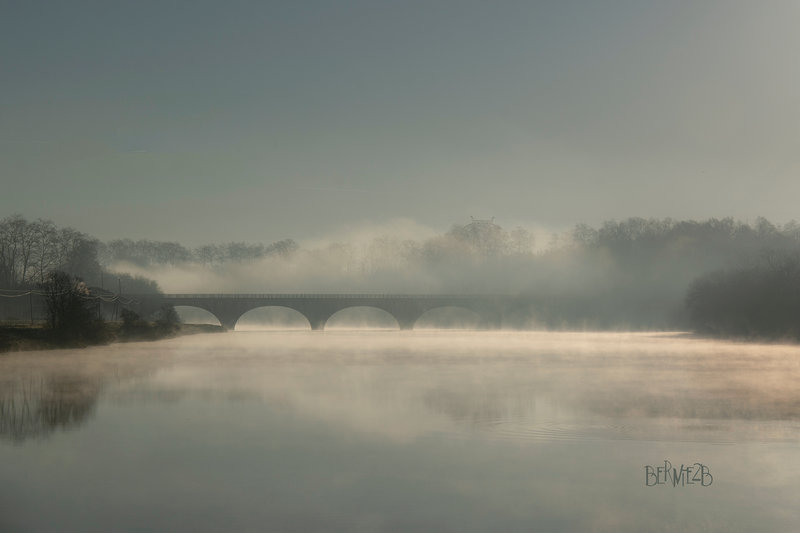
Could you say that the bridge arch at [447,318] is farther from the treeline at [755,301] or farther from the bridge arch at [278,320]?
the treeline at [755,301]

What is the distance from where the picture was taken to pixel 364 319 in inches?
4958

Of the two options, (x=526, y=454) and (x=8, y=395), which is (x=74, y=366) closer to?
(x=8, y=395)

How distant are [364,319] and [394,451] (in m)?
108

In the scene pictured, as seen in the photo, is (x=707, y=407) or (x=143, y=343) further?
(x=143, y=343)

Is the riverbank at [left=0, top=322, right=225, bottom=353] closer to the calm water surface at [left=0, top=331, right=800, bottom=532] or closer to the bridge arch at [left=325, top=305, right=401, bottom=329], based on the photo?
the calm water surface at [left=0, top=331, right=800, bottom=532]

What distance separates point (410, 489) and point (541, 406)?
11.8m

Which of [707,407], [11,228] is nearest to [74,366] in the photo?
[707,407]

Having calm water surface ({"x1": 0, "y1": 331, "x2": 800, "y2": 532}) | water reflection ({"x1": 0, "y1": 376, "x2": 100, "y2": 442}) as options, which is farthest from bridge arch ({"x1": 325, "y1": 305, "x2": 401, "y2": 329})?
→ water reflection ({"x1": 0, "y1": 376, "x2": 100, "y2": 442})

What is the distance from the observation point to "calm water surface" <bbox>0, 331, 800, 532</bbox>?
1312 cm

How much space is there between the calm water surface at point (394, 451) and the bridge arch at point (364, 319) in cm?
8347

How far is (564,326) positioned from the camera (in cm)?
10131

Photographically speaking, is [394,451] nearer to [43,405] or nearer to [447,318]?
[43,405]

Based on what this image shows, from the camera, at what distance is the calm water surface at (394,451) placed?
13.1 m

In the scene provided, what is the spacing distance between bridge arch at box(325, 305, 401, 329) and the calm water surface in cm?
8347
